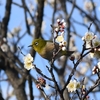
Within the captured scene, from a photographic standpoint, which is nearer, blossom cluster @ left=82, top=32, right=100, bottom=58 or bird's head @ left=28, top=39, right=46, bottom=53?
blossom cluster @ left=82, top=32, right=100, bottom=58

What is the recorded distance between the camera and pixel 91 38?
5.44 feet

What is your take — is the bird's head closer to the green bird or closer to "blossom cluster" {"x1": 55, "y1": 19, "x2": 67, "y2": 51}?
the green bird

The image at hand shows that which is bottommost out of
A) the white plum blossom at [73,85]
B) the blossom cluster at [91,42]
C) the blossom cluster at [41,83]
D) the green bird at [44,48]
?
the white plum blossom at [73,85]

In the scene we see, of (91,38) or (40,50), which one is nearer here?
(91,38)

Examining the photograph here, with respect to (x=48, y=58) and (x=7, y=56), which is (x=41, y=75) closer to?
(x=48, y=58)

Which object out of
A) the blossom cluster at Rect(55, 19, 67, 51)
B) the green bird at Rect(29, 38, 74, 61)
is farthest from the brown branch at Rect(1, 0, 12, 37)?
the blossom cluster at Rect(55, 19, 67, 51)

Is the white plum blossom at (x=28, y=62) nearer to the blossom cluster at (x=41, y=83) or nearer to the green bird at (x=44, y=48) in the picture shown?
the blossom cluster at (x=41, y=83)

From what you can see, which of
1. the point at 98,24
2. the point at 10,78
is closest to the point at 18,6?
the point at 10,78

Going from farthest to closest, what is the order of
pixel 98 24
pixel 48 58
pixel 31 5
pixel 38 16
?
pixel 31 5, pixel 98 24, pixel 38 16, pixel 48 58

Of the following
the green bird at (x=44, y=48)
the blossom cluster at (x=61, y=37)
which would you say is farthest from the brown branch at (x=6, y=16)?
the blossom cluster at (x=61, y=37)

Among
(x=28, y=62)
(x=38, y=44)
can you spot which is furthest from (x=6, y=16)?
(x=28, y=62)

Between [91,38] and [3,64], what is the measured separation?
223 centimetres

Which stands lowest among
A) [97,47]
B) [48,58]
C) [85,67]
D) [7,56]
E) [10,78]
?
[85,67]

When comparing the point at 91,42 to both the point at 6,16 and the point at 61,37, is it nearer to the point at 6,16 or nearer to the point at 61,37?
the point at 61,37
